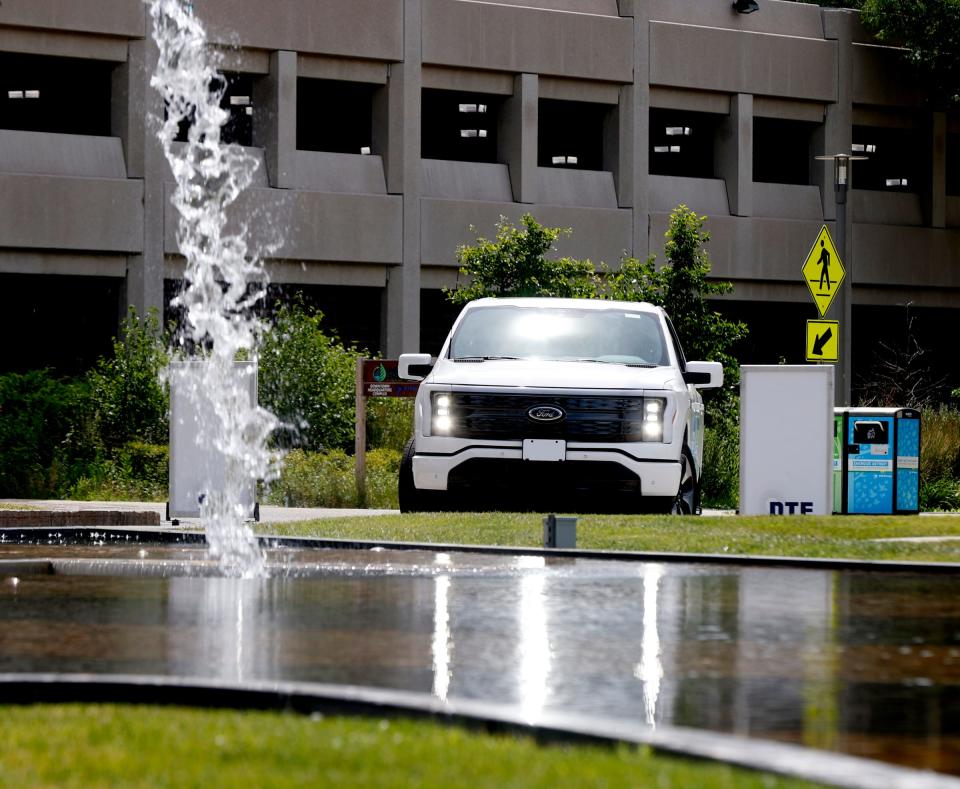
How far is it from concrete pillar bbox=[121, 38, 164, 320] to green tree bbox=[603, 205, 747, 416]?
36.5ft

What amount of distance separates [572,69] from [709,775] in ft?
131

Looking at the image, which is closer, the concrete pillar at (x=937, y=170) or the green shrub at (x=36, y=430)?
the green shrub at (x=36, y=430)

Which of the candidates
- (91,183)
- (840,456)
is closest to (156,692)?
(840,456)

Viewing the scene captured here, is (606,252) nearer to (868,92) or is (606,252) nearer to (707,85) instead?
(707,85)

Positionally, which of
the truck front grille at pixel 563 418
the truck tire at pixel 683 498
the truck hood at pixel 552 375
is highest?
the truck hood at pixel 552 375

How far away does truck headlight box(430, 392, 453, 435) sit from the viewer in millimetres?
17750

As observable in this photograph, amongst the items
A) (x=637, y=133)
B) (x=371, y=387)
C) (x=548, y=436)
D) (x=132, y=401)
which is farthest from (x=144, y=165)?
(x=548, y=436)

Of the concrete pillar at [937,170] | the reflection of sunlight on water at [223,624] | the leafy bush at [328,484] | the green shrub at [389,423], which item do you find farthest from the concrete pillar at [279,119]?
the reflection of sunlight on water at [223,624]

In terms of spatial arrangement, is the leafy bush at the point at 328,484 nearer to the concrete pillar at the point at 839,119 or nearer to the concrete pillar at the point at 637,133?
the concrete pillar at the point at 637,133

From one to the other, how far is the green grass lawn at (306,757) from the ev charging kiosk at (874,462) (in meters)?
15.7

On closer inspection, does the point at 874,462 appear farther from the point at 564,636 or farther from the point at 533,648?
the point at 533,648

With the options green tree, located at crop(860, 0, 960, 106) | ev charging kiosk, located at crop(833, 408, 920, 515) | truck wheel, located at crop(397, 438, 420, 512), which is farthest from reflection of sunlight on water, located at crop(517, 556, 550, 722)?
green tree, located at crop(860, 0, 960, 106)

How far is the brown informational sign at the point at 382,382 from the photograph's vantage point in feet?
83.8

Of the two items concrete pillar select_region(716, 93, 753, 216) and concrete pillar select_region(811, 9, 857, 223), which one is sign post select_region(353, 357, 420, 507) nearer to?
concrete pillar select_region(716, 93, 753, 216)
